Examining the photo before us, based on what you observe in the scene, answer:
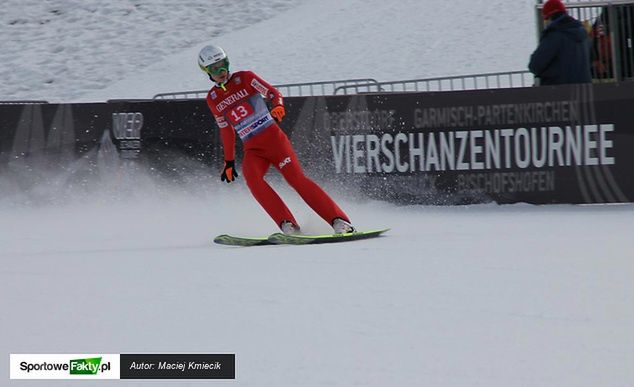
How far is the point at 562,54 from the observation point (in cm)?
1241

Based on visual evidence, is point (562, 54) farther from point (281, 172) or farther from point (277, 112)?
point (277, 112)

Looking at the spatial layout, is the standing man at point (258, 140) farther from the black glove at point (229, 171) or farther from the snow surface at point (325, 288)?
the snow surface at point (325, 288)

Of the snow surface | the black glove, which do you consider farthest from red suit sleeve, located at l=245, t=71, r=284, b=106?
the snow surface

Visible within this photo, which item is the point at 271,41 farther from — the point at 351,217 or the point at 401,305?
the point at 401,305

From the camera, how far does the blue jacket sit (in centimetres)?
1202

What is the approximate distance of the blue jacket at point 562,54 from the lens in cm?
1202

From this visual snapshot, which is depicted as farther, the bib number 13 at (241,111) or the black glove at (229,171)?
the black glove at (229,171)

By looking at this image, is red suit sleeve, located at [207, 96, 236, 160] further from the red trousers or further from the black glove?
the red trousers

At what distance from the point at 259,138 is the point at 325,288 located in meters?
3.60

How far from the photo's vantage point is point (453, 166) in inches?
505

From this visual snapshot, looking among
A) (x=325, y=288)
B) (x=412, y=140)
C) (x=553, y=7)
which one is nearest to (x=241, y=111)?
(x=412, y=140)

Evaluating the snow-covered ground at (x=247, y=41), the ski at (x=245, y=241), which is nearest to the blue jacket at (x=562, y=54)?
the ski at (x=245, y=241)

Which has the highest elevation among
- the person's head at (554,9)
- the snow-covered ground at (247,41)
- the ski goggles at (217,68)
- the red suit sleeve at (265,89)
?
the snow-covered ground at (247,41)

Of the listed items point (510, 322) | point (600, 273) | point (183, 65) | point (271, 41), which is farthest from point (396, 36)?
point (510, 322)
